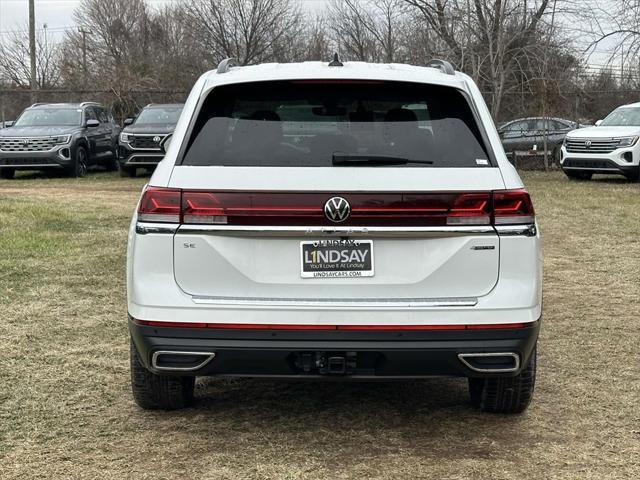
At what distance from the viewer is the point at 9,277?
25.3 ft

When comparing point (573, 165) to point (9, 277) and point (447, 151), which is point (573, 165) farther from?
point (447, 151)

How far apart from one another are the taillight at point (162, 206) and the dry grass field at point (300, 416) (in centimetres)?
105

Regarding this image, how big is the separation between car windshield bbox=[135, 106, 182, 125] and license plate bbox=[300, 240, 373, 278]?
16.2 meters

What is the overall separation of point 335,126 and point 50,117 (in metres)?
17.0

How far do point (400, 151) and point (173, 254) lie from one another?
1056mm

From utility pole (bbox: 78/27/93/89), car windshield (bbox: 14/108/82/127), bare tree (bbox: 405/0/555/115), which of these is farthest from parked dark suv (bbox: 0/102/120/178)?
utility pole (bbox: 78/27/93/89)

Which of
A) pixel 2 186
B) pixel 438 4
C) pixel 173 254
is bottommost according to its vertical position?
pixel 2 186

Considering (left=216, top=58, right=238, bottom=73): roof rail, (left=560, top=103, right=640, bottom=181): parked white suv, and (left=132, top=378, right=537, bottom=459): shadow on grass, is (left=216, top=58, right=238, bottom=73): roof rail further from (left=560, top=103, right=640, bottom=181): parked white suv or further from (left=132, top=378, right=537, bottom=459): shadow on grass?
(left=560, top=103, right=640, bottom=181): parked white suv

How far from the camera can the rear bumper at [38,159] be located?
18.4 metres

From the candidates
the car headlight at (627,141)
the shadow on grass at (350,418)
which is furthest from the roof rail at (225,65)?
the car headlight at (627,141)

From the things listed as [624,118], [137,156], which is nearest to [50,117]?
[137,156]

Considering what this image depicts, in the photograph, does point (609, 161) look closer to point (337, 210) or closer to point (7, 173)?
point (7, 173)

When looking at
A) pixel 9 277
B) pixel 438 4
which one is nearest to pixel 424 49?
pixel 438 4

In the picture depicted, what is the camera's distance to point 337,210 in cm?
356
